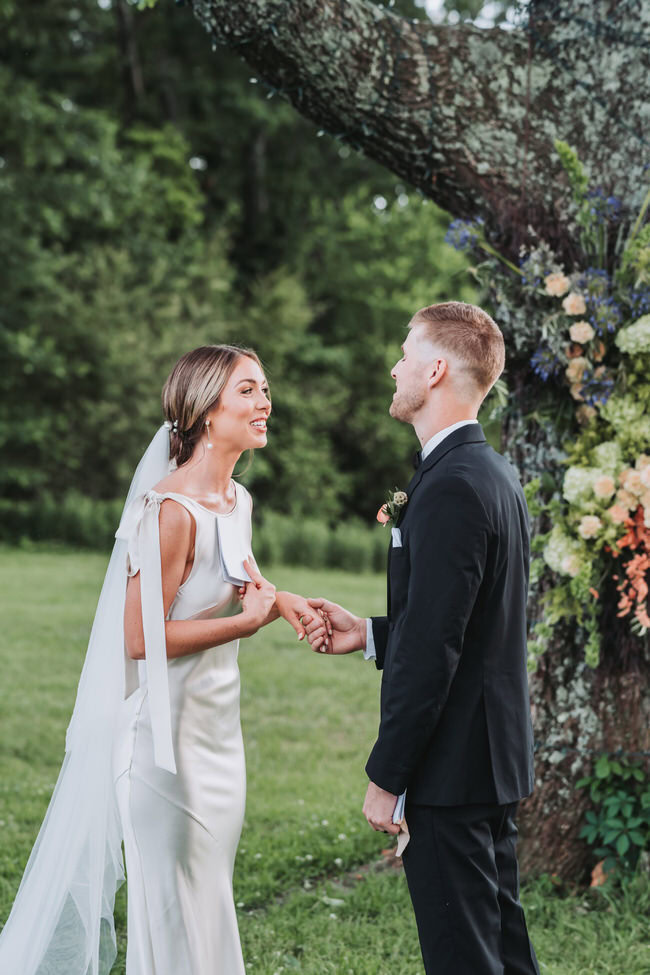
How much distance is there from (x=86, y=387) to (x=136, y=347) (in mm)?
1445

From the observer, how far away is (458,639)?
8.38ft

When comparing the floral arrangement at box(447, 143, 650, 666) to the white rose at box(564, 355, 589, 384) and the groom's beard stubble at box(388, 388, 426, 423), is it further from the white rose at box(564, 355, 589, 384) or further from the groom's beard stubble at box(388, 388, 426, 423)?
the groom's beard stubble at box(388, 388, 426, 423)

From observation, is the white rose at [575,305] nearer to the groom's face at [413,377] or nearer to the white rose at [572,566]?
the white rose at [572,566]

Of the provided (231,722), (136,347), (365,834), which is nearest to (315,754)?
(365,834)

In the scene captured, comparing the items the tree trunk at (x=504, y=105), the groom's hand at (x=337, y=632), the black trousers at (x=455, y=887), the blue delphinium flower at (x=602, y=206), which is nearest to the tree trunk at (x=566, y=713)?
the blue delphinium flower at (x=602, y=206)

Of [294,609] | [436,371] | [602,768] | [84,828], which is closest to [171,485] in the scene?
[294,609]

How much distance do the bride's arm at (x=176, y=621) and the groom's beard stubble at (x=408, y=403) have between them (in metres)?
0.74

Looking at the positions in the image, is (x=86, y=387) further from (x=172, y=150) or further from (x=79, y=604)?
(x=79, y=604)

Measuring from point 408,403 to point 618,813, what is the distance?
2645 millimetres

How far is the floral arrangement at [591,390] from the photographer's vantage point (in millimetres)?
4059

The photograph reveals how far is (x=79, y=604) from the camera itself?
37.5 feet

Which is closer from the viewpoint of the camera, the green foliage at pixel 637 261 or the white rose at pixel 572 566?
the green foliage at pixel 637 261

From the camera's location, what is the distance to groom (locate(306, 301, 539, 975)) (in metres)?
2.55

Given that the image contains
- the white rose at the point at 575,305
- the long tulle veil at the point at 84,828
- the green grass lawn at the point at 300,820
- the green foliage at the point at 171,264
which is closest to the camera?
the long tulle veil at the point at 84,828
